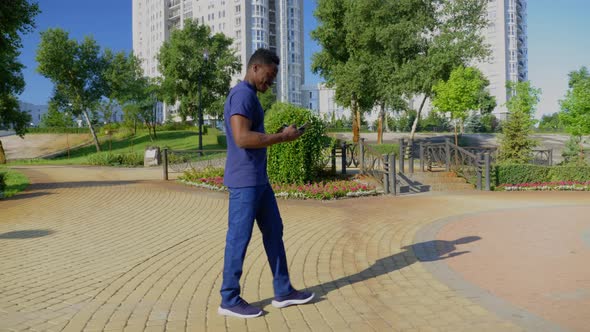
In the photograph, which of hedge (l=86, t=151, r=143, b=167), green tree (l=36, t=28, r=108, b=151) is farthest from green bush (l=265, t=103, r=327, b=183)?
green tree (l=36, t=28, r=108, b=151)

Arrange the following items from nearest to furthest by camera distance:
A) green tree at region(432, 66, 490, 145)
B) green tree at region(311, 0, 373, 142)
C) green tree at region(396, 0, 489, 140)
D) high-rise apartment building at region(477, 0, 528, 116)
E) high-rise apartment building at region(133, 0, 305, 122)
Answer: green tree at region(432, 66, 490, 145) → green tree at region(396, 0, 489, 140) → green tree at region(311, 0, 373, 142) → high-rise apartment building at region(477, 0, 528, 116) → high-rise apartment building at region(133, 0, 305, 122)

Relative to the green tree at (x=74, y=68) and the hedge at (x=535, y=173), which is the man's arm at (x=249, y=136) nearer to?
the hedge at (x=535, y=173)

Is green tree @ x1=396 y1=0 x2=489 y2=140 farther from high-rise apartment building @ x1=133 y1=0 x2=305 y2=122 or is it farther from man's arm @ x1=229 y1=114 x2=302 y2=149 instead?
high-rise apartment building @ x1=133 y1=0 x2=305 y2=122

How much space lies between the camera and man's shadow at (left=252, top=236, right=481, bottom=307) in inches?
176

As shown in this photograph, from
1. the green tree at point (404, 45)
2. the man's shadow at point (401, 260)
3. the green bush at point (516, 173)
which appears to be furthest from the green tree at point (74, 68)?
the man's shadow at point (401, 260)

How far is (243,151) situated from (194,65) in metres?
37.8

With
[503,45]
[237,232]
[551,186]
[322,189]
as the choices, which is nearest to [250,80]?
[237,232]

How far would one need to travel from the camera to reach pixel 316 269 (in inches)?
203

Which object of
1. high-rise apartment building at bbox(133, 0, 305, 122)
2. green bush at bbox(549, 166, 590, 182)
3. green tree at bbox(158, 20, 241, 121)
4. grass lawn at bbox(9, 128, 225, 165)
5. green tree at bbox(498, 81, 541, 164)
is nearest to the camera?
green bush at bbox(549, 166, 590, 182)

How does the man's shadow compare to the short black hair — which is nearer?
the short black hair

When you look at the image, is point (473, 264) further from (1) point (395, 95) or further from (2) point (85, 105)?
(2) point (85, 105)

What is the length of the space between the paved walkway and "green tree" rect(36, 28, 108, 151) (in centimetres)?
3627

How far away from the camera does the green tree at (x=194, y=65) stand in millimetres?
39594

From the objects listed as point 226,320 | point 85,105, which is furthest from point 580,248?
point 85,105
